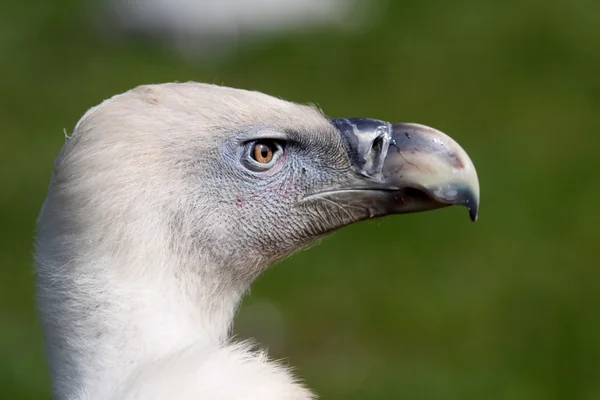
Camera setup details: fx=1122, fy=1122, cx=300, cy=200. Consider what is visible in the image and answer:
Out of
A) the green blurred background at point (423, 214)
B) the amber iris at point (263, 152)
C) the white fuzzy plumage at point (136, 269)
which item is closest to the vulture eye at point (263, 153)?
the amber iris at point (263, 152)

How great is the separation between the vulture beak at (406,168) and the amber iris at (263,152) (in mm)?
233

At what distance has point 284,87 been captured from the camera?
38.0 feet

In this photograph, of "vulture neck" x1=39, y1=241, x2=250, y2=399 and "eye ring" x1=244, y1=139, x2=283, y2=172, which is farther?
"eye ring" x1=244, y1=139, x2=283, y2=172

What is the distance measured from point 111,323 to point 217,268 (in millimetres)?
397

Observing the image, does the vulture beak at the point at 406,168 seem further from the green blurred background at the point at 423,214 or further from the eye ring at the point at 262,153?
the green blurred background at the point at 423,214

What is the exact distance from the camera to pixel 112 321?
283 cm

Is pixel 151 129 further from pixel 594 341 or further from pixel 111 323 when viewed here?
pixel 594 341

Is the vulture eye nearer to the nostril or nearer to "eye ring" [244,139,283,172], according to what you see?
"eye ring" [244,139,283,172]

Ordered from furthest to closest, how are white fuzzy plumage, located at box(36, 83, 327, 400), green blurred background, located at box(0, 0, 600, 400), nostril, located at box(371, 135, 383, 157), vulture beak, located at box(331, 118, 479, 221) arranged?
green blurred background, located at box(0, 0, 600, 400) → nostril, located at box(371, 135, 383, 157) → vulture beak, located at box(331, 118, 479, 221) → white fuzzy plumage, located at box(36, 83, 327, 400)

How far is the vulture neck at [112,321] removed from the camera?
2.81 m

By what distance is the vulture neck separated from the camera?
9.21 ft

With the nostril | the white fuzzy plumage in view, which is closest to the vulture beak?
the nostril

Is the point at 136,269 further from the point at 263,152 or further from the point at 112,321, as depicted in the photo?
the point at 263,152

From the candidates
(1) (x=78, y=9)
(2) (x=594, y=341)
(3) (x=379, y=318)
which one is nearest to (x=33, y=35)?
(1) (x=78, y=9)
